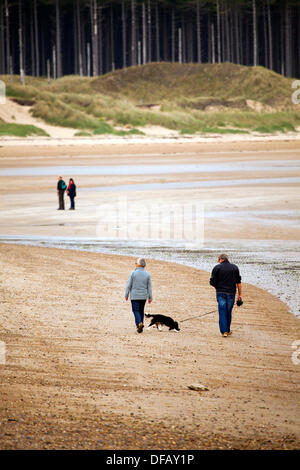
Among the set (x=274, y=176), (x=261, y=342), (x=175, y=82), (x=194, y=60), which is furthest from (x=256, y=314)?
(x=194, y=60)

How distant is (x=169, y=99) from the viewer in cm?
7631

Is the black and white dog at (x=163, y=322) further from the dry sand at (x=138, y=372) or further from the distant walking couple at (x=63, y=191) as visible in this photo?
the distant walking couple at (x=63, y=191)

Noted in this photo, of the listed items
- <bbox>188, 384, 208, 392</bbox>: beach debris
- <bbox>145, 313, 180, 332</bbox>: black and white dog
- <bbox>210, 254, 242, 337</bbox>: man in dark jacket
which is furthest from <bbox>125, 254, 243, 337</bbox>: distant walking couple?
<bbox>188, 384, 208, 392</bbox>: beach debris

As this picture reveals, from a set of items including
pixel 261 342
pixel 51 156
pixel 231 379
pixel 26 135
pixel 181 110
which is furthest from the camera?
pixel 181 110

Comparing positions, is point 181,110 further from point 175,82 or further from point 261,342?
point 261,342

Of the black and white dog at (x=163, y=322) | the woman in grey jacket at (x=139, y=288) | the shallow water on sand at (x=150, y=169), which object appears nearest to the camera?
the woman in grey jacket at (x=139, y=288)

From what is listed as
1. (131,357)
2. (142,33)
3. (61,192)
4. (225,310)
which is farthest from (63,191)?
(142,33)

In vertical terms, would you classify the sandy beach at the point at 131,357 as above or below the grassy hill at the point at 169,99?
below

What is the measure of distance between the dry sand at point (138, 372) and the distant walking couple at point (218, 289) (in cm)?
25

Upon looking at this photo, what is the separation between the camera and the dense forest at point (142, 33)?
91000 mm
